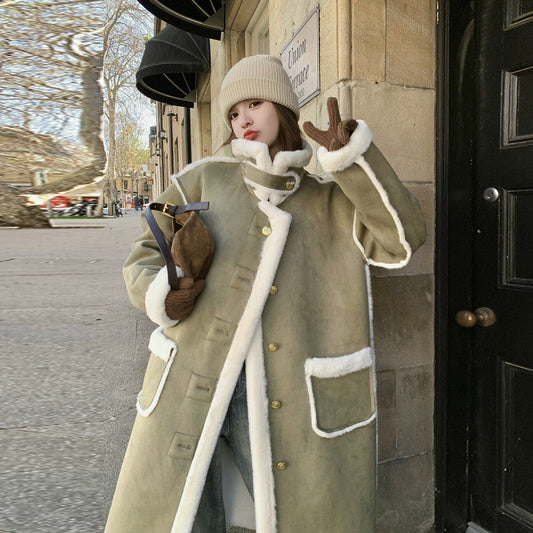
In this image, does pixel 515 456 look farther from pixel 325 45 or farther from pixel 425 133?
pixel 325 45

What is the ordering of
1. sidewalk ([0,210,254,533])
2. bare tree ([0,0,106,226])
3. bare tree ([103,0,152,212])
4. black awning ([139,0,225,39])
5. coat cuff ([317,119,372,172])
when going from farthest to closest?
bare tree ([103,0,152,212]) < black awning ([139,0,225,39]) < bare tree ([0,0,106,226]) < sidewalk ([0,210,254,533]) < coat cuff ([317,119,372,172])

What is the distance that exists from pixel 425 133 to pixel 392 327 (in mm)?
845

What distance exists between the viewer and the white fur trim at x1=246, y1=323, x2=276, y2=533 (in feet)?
4.50

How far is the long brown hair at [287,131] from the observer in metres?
1.50

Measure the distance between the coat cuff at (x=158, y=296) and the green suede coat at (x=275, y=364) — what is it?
13 mm

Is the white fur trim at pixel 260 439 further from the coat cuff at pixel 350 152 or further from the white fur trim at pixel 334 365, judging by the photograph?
the coat cuff at pixel 350 152

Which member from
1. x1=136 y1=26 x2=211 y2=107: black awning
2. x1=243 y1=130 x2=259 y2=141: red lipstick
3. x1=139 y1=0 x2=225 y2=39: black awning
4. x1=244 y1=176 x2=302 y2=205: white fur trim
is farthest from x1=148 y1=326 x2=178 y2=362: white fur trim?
x1=136 y1=26 x2=211 y2=107: black awning

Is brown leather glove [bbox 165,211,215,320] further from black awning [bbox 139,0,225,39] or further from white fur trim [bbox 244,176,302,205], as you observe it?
black awning [bbox 139,0,225,39]

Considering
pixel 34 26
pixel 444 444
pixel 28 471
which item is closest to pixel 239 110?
pixel 444 444

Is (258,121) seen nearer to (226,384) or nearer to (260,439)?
(226,384)

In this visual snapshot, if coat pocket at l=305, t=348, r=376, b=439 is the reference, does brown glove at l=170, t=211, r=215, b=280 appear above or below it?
above

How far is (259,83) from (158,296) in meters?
0.70

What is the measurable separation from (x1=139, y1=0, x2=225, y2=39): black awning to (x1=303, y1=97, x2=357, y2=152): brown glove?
12.8 ft

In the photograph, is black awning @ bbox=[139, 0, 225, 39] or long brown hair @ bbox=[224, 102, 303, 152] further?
black awning @ bbox=[139, 0, 225, 39]
